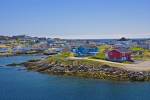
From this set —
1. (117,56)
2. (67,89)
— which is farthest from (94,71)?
(67,89)

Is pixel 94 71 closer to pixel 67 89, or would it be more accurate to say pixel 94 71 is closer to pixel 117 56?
pixel 117 56

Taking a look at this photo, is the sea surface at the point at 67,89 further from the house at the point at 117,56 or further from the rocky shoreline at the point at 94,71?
the house at the point at 117,56

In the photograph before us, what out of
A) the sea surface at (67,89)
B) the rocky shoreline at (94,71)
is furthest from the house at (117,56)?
the sea surface at (67,89)

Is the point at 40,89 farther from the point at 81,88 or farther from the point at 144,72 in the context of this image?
the point at 144,72

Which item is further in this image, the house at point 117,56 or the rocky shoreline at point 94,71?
the house at point 117,56

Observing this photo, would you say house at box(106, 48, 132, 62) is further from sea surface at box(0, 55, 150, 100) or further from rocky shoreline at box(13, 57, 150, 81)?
sea surface at box(0, 55, 150, 100)

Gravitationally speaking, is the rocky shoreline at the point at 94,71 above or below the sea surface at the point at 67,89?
above
